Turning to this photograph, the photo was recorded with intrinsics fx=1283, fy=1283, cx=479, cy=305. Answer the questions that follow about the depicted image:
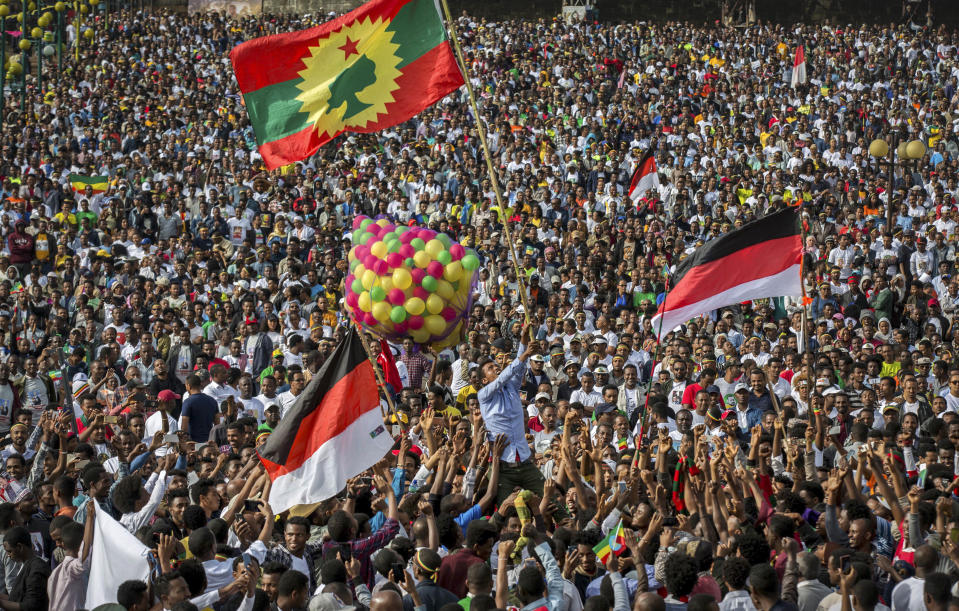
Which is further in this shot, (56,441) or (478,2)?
(478,2)

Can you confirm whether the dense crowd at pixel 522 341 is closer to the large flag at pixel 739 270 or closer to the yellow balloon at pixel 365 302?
the large flag at pixel 739 270

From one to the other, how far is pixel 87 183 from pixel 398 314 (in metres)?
11.4

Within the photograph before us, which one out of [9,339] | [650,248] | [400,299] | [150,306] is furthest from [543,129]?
[400,299]

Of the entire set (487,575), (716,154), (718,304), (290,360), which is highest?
(487,575)

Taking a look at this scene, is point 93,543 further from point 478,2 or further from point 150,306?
point 478,2

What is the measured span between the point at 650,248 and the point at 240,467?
9753mm

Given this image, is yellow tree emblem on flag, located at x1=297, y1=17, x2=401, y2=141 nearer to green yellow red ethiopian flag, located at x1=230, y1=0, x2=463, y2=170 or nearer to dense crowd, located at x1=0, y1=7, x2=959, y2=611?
green yellow red ethiopian flag, located at x1=230, y1=0, x2=463, y2=170

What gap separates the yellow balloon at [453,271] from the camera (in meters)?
10.9

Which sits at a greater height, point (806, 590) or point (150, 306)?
point (806, 590)

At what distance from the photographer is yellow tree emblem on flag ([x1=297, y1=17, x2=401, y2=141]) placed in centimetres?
1016

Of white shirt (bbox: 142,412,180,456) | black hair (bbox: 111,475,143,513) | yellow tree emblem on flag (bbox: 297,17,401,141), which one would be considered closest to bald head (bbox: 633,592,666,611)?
black hair (bbox: 111,475,143,513)

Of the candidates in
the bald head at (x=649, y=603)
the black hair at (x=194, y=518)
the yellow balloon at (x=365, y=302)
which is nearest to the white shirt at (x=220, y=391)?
the yellow balloon at (x=365, y=302)

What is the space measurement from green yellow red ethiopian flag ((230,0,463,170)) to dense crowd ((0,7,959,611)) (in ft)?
5.44

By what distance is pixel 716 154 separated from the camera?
21.6 meters
